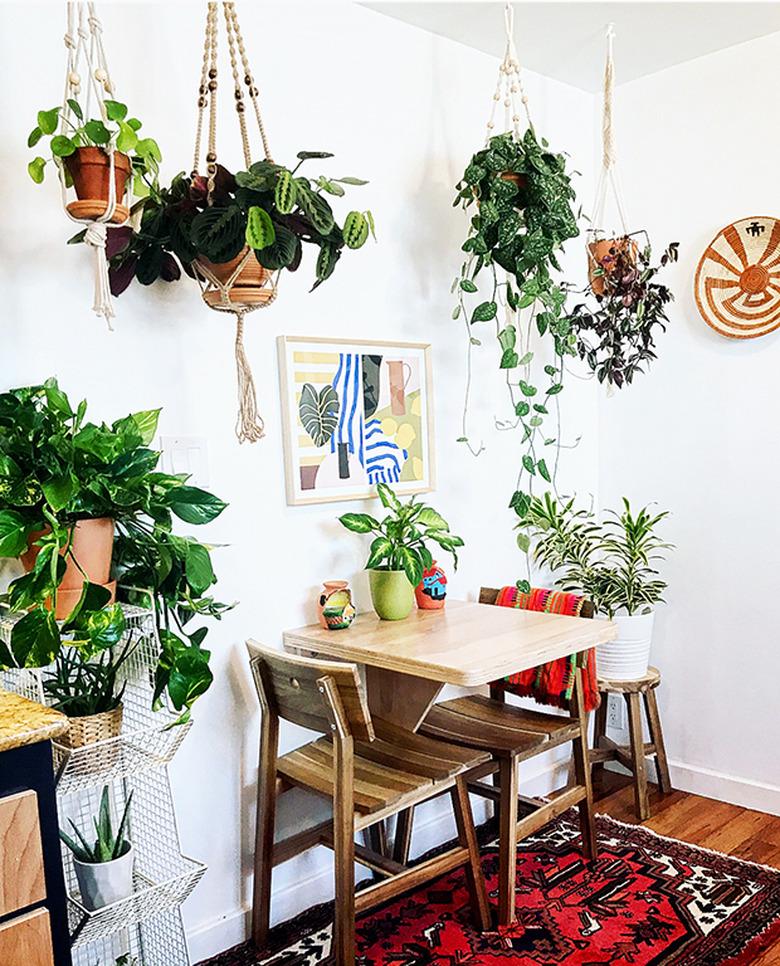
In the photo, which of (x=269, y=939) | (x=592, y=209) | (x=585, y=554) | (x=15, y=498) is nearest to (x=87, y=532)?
(x=15, y=498)

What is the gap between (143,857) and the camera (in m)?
2.00

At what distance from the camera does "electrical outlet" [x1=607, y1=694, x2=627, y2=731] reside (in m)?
3.30

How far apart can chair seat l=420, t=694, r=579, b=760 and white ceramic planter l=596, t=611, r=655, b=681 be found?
1.45 ft

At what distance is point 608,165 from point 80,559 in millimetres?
2245

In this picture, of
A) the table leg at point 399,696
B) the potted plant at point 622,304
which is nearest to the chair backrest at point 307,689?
the table leg at point 399,696

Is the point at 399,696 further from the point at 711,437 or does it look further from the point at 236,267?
the point at 711,437

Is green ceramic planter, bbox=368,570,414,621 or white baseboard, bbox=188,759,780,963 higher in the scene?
green ceramic planter, bbox=368,570,414,621

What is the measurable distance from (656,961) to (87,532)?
5.57 ft

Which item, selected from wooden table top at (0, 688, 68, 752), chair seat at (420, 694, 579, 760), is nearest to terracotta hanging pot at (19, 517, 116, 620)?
wooden table top at (0, 688, 68, 752)

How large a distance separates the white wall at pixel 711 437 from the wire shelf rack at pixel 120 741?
200 cm

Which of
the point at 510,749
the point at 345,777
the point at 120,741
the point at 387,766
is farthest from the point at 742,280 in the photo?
the point at 120,741

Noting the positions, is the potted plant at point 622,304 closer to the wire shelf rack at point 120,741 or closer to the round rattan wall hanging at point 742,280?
the round rattan wall hanging at point 742,280

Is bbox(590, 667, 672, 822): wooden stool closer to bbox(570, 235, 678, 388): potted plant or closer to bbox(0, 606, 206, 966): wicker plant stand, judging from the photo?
bbox(570, 235, 678, 388): potted plant

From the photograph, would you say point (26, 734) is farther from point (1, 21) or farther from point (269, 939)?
point (1, 21)
